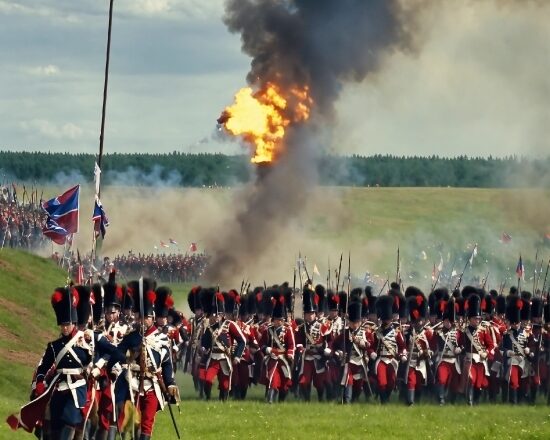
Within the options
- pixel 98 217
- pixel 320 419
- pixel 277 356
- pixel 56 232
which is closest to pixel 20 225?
pixel 98 217

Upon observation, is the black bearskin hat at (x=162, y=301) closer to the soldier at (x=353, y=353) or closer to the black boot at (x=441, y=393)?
the soldier at (x=353, y=353)

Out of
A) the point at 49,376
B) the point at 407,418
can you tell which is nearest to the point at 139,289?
the point at 49,376

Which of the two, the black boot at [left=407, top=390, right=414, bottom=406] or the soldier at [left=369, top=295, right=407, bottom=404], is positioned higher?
the soldier at [left=369, top=295, right=407, bottom=404]

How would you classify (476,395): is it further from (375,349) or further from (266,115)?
(266,115)

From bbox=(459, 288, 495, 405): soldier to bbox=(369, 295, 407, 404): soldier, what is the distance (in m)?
1.42

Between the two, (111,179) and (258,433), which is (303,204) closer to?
(258,433)

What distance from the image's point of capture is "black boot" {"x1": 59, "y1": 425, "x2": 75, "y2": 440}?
18250 mm

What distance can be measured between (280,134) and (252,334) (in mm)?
18257

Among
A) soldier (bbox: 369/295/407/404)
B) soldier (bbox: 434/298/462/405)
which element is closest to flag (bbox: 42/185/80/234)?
soldier (bbox: 369/295/407/404)

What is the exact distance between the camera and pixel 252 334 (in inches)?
1188

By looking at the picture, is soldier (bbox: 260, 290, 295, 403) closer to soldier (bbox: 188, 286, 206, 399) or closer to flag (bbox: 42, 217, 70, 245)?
soldier (bbox: 188, 286, 206, 399)

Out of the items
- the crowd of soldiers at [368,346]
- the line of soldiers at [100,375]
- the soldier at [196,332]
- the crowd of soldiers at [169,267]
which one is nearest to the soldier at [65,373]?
the line of soldiers at [100,375]

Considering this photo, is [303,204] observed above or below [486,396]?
above

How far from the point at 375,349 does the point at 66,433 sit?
11.6 m
